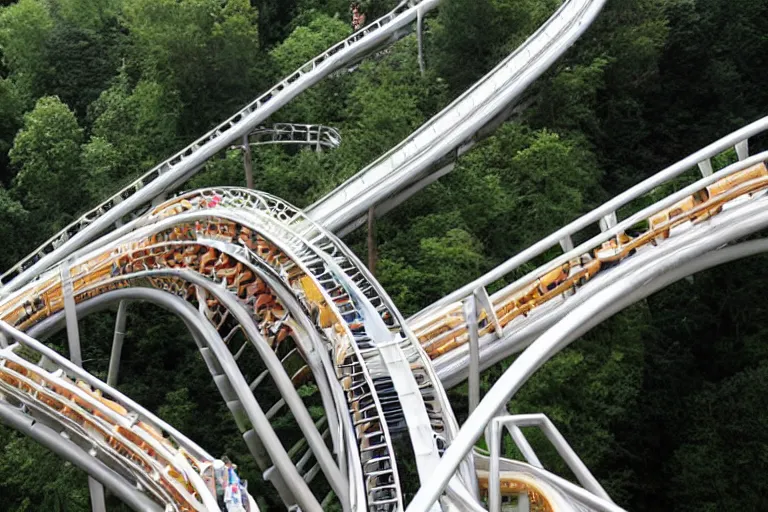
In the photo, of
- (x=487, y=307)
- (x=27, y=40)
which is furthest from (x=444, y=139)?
(x=27, y=40)

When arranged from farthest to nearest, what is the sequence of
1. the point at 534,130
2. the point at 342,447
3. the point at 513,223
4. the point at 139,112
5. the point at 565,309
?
the point at 139,112 < the point at 534,130 < the point at 513,223 < the point at 565,309 < the point at 342,447

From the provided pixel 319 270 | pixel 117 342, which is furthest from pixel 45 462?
pixel 319 270

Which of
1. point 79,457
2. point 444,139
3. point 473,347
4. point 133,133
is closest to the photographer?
point 79,457

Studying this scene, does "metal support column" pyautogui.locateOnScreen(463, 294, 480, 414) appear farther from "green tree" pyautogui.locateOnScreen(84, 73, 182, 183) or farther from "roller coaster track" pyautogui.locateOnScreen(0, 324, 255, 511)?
"green tree" pyautogui.locateOnScreen(84, 73, 182, 183)

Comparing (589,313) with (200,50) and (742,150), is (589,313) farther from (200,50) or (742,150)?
(200,50)

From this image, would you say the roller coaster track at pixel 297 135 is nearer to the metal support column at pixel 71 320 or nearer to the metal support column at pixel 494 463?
the metal support column at pixel 71 320

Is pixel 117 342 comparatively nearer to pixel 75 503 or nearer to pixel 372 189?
pixel 75 503

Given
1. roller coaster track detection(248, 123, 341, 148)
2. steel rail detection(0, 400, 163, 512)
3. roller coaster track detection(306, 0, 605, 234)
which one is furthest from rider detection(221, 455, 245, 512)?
roller coaster track detection(248, 123, 341, 148)

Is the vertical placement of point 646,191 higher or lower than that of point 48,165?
lower

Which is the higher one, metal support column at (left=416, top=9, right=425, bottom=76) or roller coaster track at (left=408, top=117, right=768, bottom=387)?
metal support column at (left=416, top=9, right=425, bottom=76)
